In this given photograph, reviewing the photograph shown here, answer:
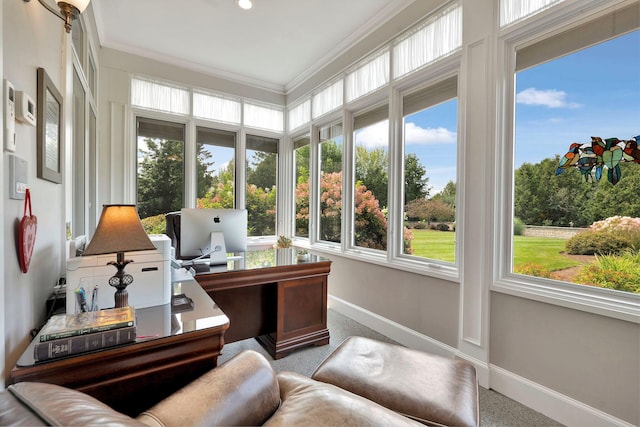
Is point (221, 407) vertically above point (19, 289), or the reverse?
point (19, 289)

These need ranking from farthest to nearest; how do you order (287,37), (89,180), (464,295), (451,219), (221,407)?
(287,37) → (89,180) → (451,219) → (464,295) → (221,407)

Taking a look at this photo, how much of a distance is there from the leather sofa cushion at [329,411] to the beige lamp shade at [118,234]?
874 millimetres

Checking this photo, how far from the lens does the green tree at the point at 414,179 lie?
9.30 ft

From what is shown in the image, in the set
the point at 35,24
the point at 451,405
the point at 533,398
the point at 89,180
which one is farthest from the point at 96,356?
the point at 89,180

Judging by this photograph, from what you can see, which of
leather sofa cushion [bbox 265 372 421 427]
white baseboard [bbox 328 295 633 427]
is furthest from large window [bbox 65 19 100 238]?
white baseboard [bbox 328 295 633 427]

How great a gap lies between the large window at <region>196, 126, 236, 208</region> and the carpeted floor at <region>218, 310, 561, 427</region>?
2262mm

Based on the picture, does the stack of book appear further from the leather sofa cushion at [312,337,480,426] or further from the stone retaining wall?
the stone retaining wall

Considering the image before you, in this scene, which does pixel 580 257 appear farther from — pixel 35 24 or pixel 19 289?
pixel 35 24

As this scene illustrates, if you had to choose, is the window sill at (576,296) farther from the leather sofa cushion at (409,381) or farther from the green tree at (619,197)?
the leather sofa cushion at (409,381)

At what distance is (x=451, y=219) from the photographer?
2594 millimetres

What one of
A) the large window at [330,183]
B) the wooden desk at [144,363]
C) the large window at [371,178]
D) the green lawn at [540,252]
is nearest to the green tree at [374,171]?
the large window at [371,178]

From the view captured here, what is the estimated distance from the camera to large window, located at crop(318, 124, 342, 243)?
3.87m

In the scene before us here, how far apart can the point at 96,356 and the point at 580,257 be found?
254cm

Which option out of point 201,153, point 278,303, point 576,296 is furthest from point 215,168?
point 576,296
